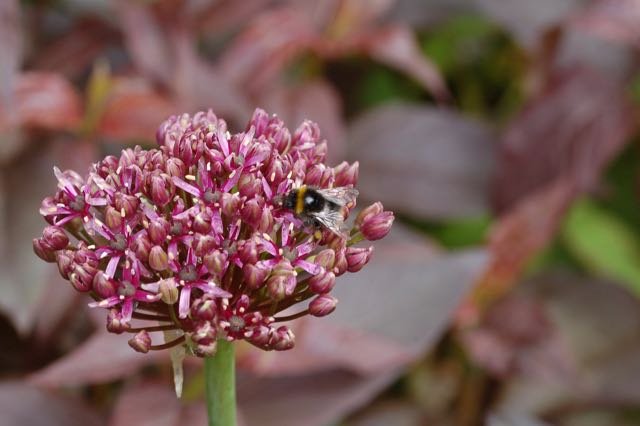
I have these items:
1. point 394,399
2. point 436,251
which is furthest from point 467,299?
point 394,399

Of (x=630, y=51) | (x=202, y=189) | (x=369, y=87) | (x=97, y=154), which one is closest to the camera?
(x=202, y=189)

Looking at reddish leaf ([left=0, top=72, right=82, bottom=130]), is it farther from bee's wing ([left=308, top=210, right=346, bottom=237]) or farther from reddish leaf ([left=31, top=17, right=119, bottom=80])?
bee's wing ([left=308, top=210, right=346, bottom=237])

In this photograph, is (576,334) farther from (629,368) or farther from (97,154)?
(97,154)

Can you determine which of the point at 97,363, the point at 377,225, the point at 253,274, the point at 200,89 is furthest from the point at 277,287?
the point at 200,89

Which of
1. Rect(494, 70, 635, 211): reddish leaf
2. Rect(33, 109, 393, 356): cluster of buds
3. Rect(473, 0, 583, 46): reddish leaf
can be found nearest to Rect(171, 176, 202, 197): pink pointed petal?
Rect(33, 109, 393, 356): cluster of buds

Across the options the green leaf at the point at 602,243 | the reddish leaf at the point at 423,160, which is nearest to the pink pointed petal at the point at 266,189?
the reddish leaf at the point at 423,160

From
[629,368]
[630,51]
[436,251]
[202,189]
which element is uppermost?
[202,189]

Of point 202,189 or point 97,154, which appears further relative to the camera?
point 97,154
